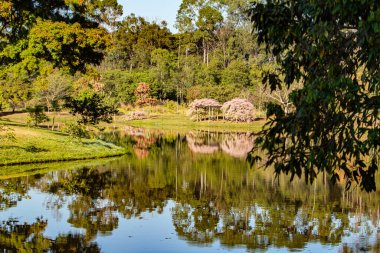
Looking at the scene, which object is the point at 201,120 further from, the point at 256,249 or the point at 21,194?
the point at 256,249

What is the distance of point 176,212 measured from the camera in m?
18.8

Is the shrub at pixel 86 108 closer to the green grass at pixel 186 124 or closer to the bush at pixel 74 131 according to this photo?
the bush at pixel 74 131

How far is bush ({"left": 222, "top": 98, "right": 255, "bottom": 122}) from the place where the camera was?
8369 centimetres

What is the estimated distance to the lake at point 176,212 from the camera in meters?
14.6

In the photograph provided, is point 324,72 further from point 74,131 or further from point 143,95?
point 143,95

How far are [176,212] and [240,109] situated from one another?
66.0 meters

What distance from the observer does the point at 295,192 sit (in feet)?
75.8

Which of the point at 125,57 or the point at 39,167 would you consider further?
the point at 125,57

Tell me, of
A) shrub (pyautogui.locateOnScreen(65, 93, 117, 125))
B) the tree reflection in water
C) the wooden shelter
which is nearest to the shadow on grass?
shrub (pyautogui.locateOnScreen(65, 93, 117, 125))

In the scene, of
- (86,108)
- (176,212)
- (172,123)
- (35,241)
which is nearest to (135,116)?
(172,123)

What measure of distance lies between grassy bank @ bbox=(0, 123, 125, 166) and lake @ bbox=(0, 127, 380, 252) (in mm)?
1466

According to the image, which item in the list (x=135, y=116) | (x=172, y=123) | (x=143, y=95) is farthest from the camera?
(x=143, y=95)

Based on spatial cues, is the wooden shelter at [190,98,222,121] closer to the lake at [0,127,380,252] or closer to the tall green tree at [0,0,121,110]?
the tall green tree at [0,0,121,110]

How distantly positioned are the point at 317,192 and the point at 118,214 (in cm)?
946
